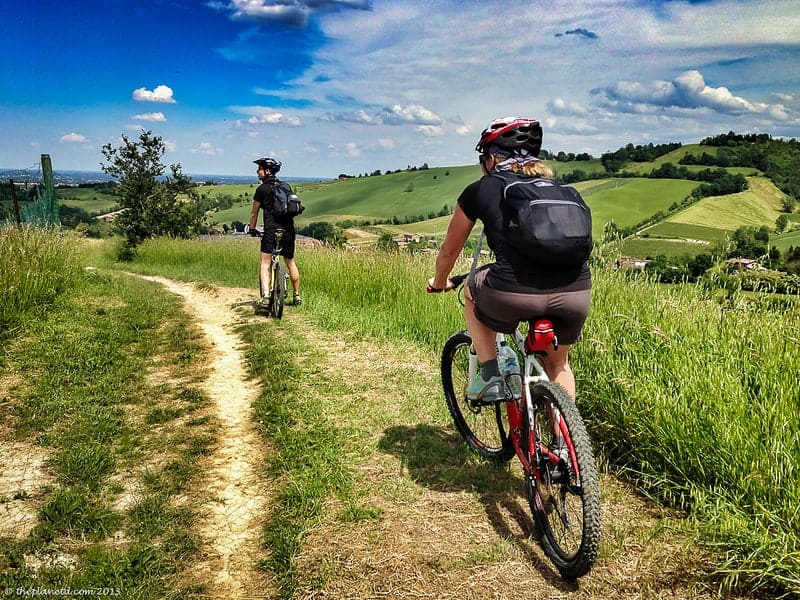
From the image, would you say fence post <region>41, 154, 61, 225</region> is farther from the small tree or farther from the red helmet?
the red helmet

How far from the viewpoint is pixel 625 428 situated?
3627 mm

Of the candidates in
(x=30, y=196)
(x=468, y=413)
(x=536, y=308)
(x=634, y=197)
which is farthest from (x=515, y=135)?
(x=634, y=197)

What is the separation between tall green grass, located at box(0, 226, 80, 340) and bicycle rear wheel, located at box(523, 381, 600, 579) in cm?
653

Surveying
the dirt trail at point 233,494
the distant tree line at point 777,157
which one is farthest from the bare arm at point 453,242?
the distant tree line at point 777,157

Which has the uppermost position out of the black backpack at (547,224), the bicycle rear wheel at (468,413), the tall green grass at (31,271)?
the black backpack at (547,224)

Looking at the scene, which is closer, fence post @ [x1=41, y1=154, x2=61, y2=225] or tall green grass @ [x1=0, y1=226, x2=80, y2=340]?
tall green grass @ [x1=0, y1=226, x2=80, y2=340]

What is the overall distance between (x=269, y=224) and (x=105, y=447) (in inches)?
188

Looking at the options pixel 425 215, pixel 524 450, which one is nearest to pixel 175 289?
pixel 524 450

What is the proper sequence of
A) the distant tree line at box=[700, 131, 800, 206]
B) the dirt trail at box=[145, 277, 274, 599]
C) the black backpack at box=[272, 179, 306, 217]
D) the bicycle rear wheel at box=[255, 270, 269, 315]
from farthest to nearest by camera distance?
1. the distant tree line at box=[700, 131, 800, 206]
2. the bicycle rear wheel at box=[255, 270, 269, 315]
3. the black backpack at box=[272, 179, 306, 217]
4. the dirt trail at box=[145, 277, 274, 599]

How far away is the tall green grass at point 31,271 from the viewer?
22.1ft

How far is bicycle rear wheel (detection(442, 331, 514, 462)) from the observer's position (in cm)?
381

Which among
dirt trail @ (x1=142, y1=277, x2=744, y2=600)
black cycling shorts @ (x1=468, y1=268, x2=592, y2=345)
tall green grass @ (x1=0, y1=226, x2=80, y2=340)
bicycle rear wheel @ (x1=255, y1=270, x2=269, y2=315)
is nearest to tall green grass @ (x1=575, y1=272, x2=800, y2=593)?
dirt trail @ (x1=142, y1=277, x2=744, y2=600)

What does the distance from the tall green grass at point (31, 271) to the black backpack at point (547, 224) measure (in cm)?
658

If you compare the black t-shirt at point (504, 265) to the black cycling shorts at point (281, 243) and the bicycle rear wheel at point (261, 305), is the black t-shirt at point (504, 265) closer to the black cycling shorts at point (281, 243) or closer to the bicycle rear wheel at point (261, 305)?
the black cycling shorts at point (281, 243)
